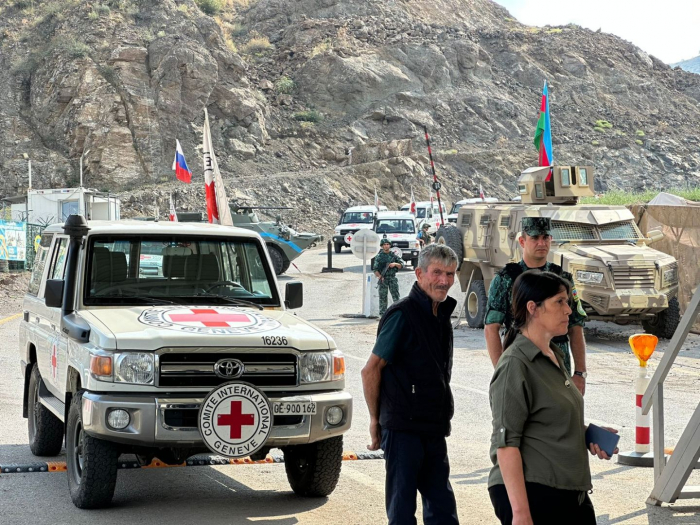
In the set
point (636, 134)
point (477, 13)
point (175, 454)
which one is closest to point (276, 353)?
point (175, 454)

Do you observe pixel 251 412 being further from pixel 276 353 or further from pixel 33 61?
pixel 33 61

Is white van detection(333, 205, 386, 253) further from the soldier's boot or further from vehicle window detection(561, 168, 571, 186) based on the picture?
vehicle window detection(561, 168, 571, 186)

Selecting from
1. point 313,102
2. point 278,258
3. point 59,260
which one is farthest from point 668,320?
point 313,102

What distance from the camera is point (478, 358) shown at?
1501 centimetres

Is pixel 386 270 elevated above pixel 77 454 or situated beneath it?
elevated above

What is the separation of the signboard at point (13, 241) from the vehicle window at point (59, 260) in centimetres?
2035

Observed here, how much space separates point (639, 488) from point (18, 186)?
5321 cm

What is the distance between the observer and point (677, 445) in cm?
612

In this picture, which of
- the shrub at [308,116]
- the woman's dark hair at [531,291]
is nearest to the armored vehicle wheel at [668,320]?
the woman's dark hair at [531,291]

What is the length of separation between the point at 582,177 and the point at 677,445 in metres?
12.8

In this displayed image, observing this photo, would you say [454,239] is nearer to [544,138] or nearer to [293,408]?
[544,138]

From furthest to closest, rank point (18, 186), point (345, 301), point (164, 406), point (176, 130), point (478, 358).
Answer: point (176, 130) < point (18, 186) < point (345, 301) < point (478, 358) < point (164, 406)

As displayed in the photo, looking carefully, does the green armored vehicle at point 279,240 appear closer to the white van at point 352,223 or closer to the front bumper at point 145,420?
the white van at point 352,223

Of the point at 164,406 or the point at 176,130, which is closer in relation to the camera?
the point at 164,406
